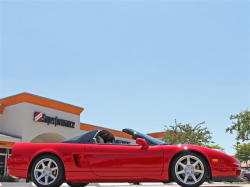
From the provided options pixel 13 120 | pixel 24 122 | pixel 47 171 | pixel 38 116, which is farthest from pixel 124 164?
pixel 13 120

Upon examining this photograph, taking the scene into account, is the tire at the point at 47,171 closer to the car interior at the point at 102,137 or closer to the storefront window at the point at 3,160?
the car interior at the point at 102,137

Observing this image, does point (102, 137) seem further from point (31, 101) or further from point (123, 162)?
point (31, 101)

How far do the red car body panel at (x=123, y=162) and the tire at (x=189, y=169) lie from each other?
9cm

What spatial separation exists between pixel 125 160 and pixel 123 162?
0.16ft

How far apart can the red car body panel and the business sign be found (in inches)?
670

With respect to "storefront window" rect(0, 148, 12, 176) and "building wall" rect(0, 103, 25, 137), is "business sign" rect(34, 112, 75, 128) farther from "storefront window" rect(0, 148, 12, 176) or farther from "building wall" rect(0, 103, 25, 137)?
"storefront window" rect(0, 148, 12, 176)

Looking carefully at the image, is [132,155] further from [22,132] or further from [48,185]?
[22,132]

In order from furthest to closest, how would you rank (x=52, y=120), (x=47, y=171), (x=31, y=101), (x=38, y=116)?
(x=52, y=120), (x=38, y=116), (x=31, y=101), (x=47, y=171)

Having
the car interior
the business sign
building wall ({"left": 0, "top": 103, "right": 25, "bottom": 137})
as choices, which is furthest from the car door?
the business sign

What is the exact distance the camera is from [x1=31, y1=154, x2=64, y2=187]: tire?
17.5ft

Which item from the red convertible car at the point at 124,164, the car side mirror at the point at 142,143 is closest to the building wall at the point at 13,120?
the red convertible car at the point at 124,164

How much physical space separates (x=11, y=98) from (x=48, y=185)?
18.1m

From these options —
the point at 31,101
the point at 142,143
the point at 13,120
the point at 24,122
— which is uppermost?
the point at 31,101

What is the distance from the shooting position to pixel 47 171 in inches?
213
